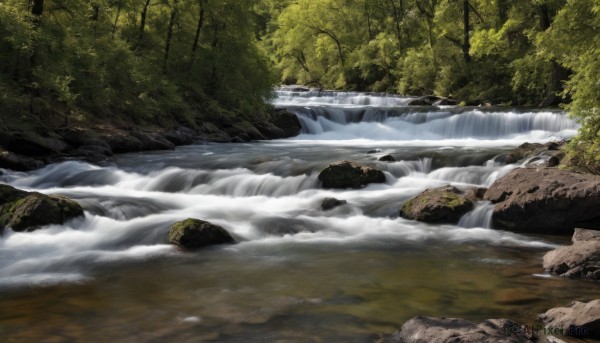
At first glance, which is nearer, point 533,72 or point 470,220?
point 470,220

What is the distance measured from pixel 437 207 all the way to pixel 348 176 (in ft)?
11.7

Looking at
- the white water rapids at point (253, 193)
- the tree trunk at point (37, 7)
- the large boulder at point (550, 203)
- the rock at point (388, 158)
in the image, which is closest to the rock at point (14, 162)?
the white water rapids at point (253, 193)

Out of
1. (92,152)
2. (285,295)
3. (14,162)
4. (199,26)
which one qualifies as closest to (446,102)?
(199,26)

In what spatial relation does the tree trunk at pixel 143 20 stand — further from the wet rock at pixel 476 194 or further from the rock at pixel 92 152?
the wet rock at pixel 476 194

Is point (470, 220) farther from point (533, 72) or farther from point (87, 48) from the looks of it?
point (533, 72)

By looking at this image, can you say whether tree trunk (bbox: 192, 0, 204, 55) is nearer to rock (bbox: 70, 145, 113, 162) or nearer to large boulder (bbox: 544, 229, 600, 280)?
rock (bbox: 70, 145, 113, 162)

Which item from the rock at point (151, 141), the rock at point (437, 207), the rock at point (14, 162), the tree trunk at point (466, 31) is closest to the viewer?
the rock at point (437, 207)

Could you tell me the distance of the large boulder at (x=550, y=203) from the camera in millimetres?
10125

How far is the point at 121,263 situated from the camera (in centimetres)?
898

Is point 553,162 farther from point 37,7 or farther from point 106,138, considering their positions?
point 37,7

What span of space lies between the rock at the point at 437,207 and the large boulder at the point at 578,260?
3146 millimetres

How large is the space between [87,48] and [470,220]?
15.9 metres

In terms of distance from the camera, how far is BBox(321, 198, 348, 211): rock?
41.5ft

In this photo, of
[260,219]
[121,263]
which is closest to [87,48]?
[260,219]
